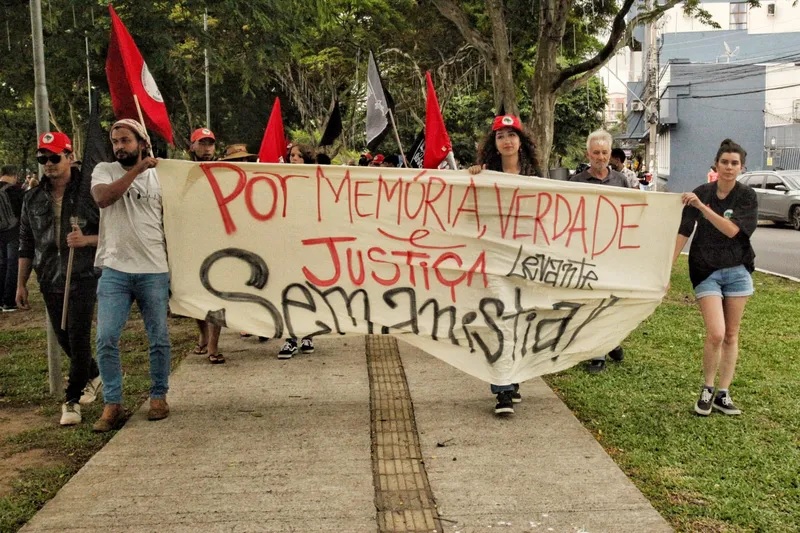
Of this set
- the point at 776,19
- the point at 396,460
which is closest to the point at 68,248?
the point at 396,460

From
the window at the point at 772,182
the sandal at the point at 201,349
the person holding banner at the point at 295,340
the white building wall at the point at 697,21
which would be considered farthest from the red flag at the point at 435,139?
the white building wall at the point at 697,21

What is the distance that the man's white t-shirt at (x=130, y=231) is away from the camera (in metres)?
4.91

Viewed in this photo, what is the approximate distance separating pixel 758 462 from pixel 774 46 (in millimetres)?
45814

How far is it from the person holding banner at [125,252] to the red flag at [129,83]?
0.24m

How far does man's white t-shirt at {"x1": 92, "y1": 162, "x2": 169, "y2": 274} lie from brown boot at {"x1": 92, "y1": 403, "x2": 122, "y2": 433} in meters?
0.82

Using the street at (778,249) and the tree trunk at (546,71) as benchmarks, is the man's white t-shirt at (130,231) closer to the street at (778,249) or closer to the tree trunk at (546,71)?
the tree trunk at (546,71)

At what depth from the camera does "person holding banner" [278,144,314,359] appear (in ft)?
22.7

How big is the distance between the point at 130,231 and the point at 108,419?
3.64 feet

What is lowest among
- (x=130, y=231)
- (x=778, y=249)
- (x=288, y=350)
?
(x=778, y=249)

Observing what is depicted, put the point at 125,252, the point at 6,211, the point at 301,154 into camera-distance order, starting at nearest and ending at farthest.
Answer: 1. the point at 125,252
2. the point at 301,154
3. the point at 6,211

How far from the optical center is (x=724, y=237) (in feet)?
16.9

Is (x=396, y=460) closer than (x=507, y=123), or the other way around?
(x=396, y=460)

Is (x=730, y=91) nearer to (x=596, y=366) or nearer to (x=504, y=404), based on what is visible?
(x=596, y=366)

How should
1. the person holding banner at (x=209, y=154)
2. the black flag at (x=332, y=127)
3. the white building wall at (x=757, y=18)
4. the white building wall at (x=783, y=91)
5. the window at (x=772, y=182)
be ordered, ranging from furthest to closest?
the white building wall at (x=757, y=18), the white building wall at (x=783, y=91), the window at (x=772, y=182), the black flag at (x=332, y=127), the person holding banner at (x=209, y=154)
